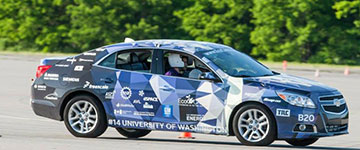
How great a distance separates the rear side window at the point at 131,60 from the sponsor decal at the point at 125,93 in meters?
0.32

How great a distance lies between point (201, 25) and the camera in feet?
154

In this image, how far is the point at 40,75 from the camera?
471 inches

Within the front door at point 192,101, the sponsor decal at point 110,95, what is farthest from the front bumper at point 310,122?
the sponsor decal at point 110,95

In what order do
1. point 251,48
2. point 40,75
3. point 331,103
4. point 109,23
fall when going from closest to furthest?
point 331,103
point 40,75
point 251,48
point 109,23

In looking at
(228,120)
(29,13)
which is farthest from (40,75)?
(29,13)

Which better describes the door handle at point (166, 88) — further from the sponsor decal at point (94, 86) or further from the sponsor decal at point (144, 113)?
the sponsor decal at point (94, 86)

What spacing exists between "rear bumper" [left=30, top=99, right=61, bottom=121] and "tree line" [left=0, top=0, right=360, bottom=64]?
32.1 meters

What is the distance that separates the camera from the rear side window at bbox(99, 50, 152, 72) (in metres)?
11.3

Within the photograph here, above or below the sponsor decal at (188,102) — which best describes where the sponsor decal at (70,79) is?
above

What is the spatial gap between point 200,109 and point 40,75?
107 inches

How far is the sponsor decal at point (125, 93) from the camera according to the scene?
11.1 m

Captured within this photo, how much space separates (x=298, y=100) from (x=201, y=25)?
36901 millimetres

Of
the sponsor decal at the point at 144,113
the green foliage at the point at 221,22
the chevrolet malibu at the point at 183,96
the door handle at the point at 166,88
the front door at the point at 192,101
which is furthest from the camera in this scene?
the green foliage at the point at 221,22

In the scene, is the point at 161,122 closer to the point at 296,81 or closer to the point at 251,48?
the point at 296,81
